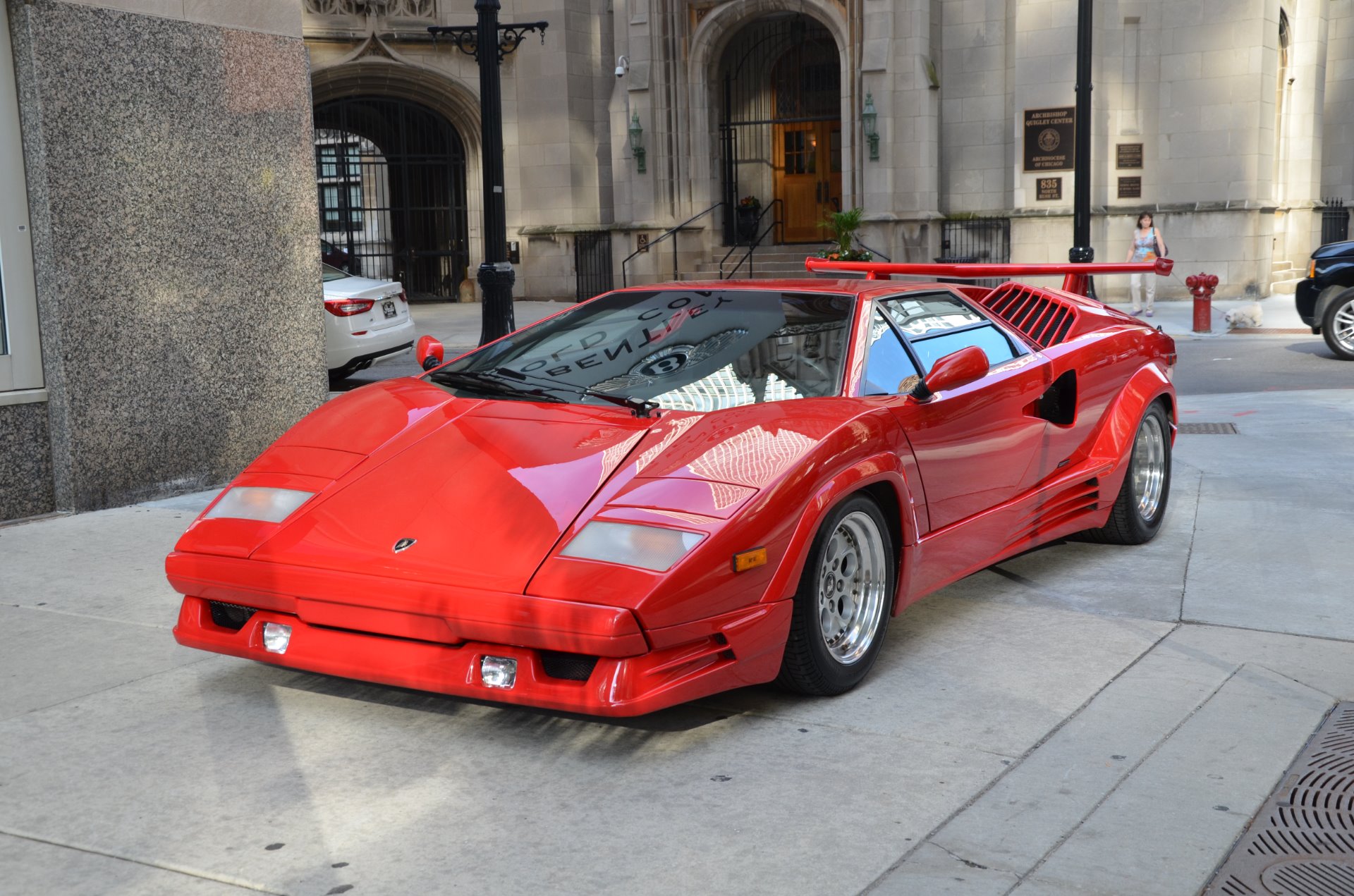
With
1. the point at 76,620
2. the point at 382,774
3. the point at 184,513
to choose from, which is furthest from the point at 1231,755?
the point at 184,513

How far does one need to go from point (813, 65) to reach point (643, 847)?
2609 cm

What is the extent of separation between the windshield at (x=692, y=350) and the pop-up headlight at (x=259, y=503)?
0.86m

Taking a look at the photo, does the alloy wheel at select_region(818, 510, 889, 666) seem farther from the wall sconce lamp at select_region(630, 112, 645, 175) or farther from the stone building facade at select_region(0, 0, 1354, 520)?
the wall sconce lamp at select_region(630, 112, 645, 175)

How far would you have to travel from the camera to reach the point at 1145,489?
645cm

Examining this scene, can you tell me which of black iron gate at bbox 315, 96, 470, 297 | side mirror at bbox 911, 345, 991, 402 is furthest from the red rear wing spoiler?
black iron gate at bbox 315, 96, 470, 297

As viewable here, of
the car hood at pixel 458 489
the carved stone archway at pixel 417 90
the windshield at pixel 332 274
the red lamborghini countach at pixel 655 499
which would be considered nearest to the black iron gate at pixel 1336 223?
the carved stone archway at pixel 417 90

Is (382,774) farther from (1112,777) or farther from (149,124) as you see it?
(149,124)

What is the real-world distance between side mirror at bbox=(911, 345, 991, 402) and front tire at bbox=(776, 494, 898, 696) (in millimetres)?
503

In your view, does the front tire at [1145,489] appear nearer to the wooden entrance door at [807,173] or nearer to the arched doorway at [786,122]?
the arched doorway at [786,122]

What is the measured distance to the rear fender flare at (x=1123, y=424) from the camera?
595cm

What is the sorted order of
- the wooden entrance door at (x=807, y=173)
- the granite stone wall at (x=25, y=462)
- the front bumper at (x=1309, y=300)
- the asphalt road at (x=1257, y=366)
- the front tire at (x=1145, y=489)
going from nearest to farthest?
the front tire at (x=1145, y=489)
the granite stone wall at (x=25, y=462)
the asphalt road at (x=1257, y=366)
the front bumper at (x=1309, y=300)
the wooden entrance door at (x=807, y=173)

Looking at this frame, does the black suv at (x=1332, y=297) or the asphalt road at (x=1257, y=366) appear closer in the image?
the asphalt road at (x=1257, y=366)

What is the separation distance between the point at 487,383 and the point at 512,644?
1513 millimetres

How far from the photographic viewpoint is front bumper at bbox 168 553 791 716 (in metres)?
3.58
